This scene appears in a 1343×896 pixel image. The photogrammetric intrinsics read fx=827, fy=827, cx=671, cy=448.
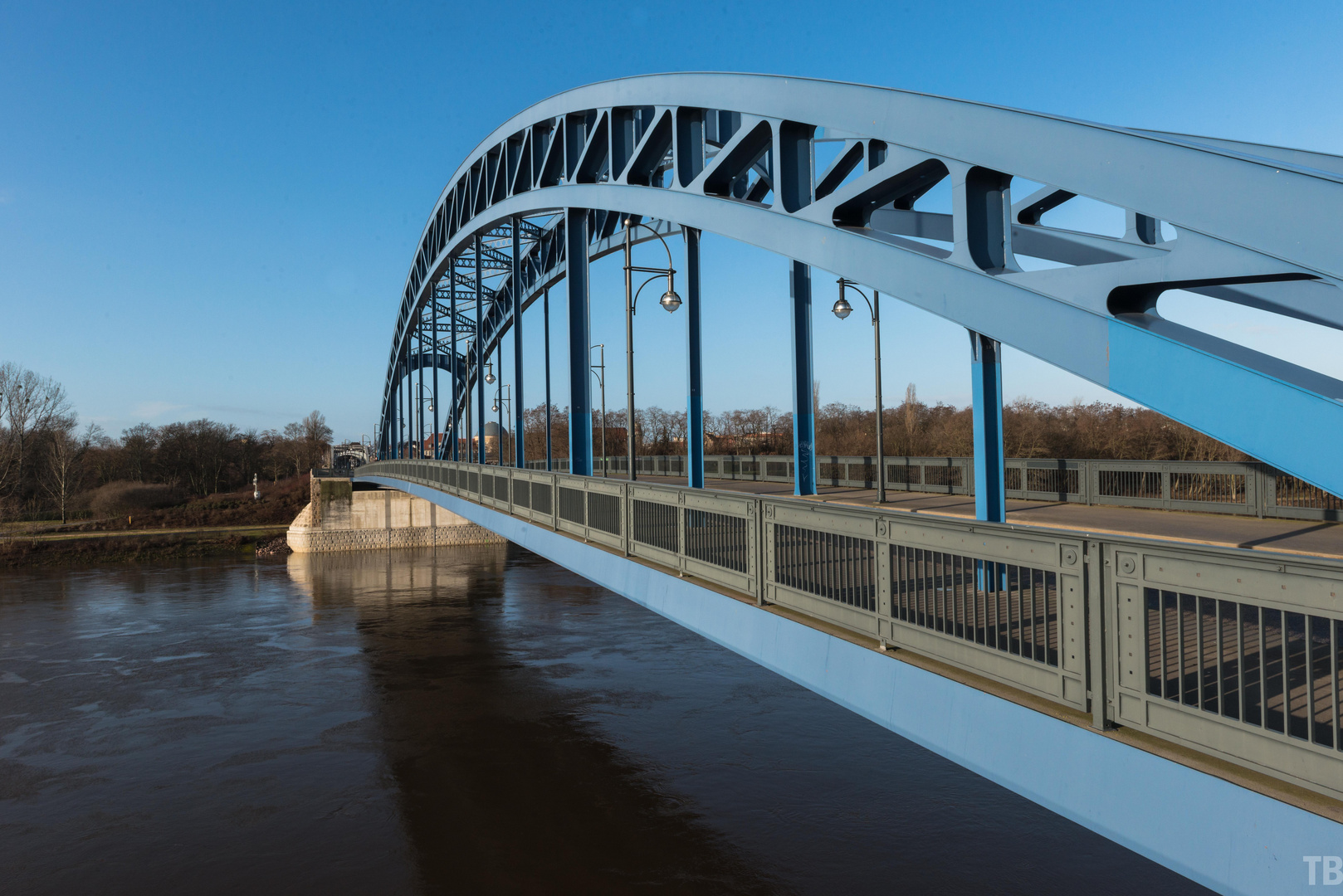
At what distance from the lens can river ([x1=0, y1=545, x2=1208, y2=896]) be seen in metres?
12.2

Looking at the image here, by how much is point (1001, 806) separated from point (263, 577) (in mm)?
38863

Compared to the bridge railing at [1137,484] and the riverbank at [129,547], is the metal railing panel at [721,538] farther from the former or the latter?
the riverbank at [129,547]

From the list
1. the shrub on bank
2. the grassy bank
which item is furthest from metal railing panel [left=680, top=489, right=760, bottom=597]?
the shrub on bank

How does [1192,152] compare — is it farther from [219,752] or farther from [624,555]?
[219,752]

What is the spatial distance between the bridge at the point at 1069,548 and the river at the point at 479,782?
230 inches

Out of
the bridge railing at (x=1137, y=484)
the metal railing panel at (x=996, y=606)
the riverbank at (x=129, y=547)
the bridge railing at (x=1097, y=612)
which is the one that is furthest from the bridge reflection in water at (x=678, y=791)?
the riverbank at (x=129, y=547)

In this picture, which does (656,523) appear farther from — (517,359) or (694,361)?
(517,359)

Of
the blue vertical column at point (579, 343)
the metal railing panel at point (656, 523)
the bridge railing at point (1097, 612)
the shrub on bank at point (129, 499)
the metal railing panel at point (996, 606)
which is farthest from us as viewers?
the shrub on bank at point (129, 499)

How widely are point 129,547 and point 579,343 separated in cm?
5036

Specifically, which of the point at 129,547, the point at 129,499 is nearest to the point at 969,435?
the point at 129,547

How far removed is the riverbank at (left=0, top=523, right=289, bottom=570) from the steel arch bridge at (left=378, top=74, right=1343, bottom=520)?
50.2 metres

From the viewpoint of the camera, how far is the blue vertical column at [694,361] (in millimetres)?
12570

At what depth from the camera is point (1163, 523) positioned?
11.7 m

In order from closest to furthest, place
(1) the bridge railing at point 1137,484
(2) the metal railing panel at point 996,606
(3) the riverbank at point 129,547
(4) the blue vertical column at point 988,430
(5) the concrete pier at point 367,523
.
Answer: (2) the metal railing panel at point 996,606, (4) the blue vertical column at point 988,430, (1) the bridge railing at point 1137,484, (3) the riverbank at point 129,547, (5) the concrete pier at point 367,523
